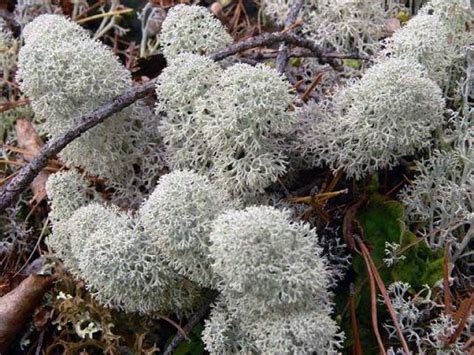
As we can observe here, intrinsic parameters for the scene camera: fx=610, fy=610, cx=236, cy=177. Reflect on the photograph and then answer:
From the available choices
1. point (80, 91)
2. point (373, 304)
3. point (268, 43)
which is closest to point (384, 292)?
point (373, 304)

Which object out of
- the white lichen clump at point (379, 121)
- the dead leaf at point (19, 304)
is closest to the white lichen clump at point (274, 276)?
the white lichen clump at point (379, 121)

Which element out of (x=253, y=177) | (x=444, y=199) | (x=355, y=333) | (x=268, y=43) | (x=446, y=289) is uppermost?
(x=268, y=43)

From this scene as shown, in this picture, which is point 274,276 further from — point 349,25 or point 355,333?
point 349,25

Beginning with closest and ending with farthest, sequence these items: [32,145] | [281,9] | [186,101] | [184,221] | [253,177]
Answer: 1. [184,221]
2. [253,177]
3. [186,101]
4. [32,145]
5. [281,9]

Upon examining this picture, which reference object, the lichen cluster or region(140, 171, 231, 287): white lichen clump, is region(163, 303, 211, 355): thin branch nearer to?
the lichen cluster

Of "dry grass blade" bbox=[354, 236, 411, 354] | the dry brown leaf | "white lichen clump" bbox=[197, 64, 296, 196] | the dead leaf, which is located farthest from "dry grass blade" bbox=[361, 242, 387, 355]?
the dry brown leaf

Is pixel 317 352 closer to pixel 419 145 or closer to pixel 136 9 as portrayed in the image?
pixel 419 145
